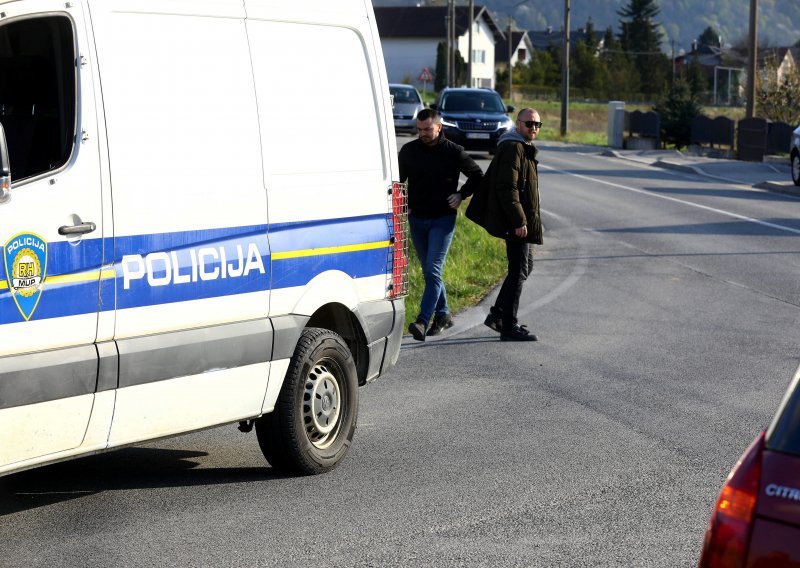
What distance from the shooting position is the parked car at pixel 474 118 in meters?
32.1

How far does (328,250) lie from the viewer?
6.82 metres

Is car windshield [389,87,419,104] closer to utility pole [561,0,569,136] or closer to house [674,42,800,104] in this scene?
utility pole [561,0,569,136]

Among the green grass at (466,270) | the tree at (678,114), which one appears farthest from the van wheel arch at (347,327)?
the tree at (678,114)

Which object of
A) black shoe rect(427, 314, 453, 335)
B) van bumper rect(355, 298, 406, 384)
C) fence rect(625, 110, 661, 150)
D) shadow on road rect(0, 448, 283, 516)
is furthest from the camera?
fence rect(625, 110, 661, 150)

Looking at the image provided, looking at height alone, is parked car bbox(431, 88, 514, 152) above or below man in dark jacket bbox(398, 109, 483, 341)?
below

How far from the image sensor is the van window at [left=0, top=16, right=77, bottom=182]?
556 cm

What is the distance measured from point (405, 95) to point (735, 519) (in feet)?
130

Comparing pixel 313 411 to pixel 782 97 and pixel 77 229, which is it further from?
pixel 782 97

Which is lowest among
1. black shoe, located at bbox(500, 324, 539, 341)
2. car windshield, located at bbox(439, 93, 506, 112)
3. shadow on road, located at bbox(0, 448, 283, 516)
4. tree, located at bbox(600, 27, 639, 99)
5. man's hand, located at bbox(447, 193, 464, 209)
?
tree, located at bbox(600, 27, 639, 99)

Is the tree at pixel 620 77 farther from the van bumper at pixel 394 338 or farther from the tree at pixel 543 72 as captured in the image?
the van bumper at pixel 394 338

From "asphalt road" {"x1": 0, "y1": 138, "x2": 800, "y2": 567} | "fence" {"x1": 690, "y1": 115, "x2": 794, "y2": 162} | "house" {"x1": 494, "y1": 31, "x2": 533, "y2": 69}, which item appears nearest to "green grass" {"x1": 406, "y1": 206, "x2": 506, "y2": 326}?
"asphalt road" {"x1": 0, "y1": 138, "x2": 800, "y2": 567}

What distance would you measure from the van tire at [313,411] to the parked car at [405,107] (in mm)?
32942

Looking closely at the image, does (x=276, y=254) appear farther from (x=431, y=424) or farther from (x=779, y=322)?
(x=779, y=322)

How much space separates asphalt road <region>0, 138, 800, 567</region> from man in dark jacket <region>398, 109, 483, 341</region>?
0.50m
